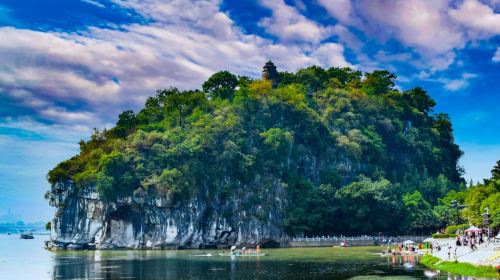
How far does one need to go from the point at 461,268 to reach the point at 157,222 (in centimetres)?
5907

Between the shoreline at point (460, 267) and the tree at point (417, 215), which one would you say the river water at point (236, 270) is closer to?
the shoreline at point (460, 267)

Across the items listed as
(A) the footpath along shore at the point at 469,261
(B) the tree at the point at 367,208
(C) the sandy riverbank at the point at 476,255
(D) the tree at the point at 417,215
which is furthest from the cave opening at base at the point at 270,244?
(C) the sandy riverbank at the point at 476,255

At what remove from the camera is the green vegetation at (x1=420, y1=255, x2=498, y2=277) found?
125ft

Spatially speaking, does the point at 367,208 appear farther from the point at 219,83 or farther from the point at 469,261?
the point at 469,261

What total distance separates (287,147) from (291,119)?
31.5 ft

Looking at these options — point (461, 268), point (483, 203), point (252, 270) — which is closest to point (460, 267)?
point (461, 268)

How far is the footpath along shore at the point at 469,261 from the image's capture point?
38906 mm

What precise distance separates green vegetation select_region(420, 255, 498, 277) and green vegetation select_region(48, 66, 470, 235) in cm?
4637

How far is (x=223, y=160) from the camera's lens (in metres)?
99.0

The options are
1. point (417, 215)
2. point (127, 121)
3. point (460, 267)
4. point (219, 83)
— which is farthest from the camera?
point (219, 83)

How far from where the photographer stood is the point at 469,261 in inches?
1734

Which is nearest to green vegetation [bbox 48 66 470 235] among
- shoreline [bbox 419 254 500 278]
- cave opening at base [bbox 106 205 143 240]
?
cave opening at base [bbox 106 205 143 240]

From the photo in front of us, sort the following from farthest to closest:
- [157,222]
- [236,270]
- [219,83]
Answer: [219,83] → [157,222] → [236,270]

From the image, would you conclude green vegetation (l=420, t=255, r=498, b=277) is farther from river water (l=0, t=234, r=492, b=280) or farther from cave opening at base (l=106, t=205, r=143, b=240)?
cave opening at base (l=106, t=205, r=143, b=240)
